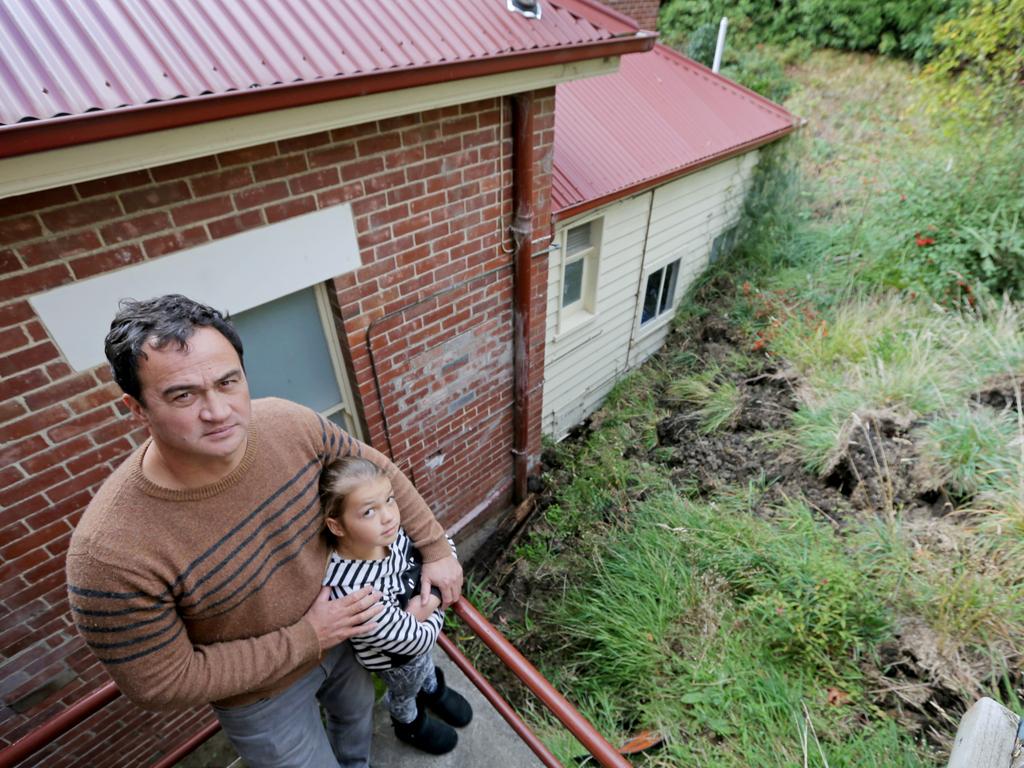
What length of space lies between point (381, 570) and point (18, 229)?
162 cm

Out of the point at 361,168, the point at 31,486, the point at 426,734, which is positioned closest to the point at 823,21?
the point at 361,168

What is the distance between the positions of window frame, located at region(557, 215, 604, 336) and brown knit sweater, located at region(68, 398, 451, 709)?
4.10m

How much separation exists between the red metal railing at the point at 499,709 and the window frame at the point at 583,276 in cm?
402

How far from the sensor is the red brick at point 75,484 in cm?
211

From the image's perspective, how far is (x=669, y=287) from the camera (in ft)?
25.0

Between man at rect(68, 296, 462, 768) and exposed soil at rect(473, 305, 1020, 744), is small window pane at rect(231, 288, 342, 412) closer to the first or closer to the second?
man at rect(68, 296, 462, 768)

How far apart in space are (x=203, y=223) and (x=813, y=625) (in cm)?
364

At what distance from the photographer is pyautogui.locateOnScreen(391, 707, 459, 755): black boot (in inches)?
87.8

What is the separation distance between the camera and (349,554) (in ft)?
5.31

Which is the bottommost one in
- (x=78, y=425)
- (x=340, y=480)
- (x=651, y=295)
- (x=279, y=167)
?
(x=651, y=295)

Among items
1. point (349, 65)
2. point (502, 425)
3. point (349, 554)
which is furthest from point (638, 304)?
point (349, 554)

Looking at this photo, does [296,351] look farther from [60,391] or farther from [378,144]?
[378,144]

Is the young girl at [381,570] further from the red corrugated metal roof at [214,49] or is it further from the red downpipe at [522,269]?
the red downpipe at [522,269]

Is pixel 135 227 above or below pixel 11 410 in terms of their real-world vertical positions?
above
